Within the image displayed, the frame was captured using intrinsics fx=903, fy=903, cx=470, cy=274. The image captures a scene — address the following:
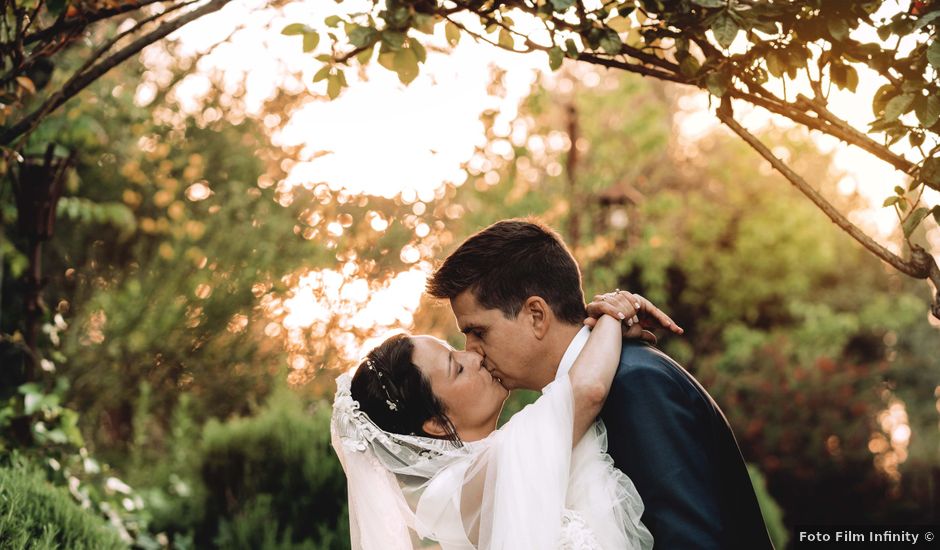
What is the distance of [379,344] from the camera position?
3.94m

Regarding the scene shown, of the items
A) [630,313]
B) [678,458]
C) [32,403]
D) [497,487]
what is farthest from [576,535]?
→ [32,403]

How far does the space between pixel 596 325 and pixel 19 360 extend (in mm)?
3509

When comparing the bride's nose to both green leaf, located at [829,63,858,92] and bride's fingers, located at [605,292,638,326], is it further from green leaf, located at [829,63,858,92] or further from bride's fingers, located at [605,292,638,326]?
green leaf, located at [829,63,858,92]

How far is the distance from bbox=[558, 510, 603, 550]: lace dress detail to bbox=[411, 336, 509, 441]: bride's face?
0.84 metres

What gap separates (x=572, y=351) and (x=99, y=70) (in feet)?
6.93

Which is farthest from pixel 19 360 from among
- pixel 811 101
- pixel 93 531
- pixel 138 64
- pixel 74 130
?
pixel 138 64

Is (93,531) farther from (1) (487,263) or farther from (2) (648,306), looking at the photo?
(2) (648,306)

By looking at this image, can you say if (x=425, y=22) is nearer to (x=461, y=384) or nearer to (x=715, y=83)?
(x=715, y=83)

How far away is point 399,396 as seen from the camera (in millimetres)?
3783

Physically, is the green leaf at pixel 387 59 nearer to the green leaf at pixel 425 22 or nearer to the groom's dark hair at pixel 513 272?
the green leaf at pixel 425 22

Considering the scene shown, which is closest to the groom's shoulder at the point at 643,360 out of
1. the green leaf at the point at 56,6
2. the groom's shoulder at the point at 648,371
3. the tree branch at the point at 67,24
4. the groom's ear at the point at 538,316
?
the groom's shoulder at the point at 648,371

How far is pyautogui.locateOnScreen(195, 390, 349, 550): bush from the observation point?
21.2 feet

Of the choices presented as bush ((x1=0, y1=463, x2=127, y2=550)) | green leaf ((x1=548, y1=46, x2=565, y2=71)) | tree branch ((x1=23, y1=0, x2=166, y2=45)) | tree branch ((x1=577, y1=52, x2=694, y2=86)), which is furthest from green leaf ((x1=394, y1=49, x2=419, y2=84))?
bush ((x1=0, y1=463, x2=127, y2=550))

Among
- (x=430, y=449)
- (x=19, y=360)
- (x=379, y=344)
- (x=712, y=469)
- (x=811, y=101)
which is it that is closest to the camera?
(x=712, y=469)
